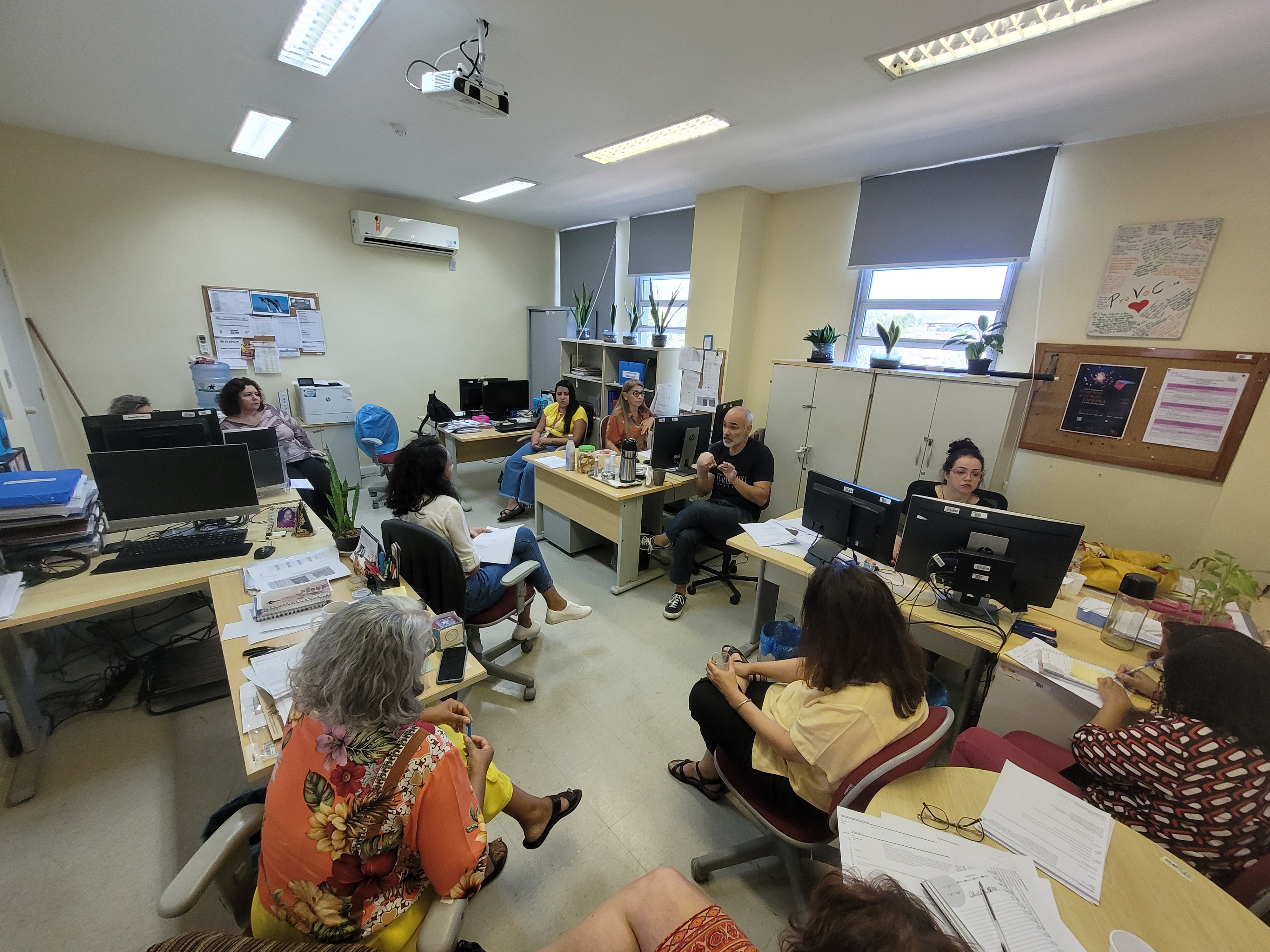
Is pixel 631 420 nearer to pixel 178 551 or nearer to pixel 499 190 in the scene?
pixel 499 190

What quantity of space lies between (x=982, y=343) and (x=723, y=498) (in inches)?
74.5

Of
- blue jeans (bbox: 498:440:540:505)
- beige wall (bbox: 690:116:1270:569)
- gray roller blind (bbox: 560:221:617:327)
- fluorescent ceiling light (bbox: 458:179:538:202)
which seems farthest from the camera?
Answer: gray roller blind (bbox: 560:221:617:327)

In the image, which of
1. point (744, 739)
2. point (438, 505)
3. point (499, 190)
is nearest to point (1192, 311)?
point (744, 739)

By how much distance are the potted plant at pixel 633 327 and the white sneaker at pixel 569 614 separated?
2.88 m

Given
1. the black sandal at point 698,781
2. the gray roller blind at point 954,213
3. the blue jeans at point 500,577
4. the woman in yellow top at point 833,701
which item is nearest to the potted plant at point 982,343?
the gray roller blind at point 954,213

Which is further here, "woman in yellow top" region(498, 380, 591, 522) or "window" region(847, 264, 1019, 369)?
"woman in yellow top" region(498, 380, 591, 522)

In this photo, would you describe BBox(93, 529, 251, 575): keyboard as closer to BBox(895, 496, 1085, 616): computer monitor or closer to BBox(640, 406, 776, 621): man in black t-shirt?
BBox(640, 406, 776, 621): man in black t-shirt

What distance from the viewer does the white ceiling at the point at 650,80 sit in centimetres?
173

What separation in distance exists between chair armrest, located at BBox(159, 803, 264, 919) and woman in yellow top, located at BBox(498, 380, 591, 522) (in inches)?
125

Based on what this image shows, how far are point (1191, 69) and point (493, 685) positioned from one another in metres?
4.07

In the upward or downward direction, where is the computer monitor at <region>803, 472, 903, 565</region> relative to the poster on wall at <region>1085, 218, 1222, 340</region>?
downward

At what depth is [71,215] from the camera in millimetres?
3383

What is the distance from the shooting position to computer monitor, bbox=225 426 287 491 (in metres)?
2.52

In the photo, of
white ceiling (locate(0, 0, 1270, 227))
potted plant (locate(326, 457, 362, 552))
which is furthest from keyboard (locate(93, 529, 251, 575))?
white ceiling (locate(0, 0, 1270, 227))
